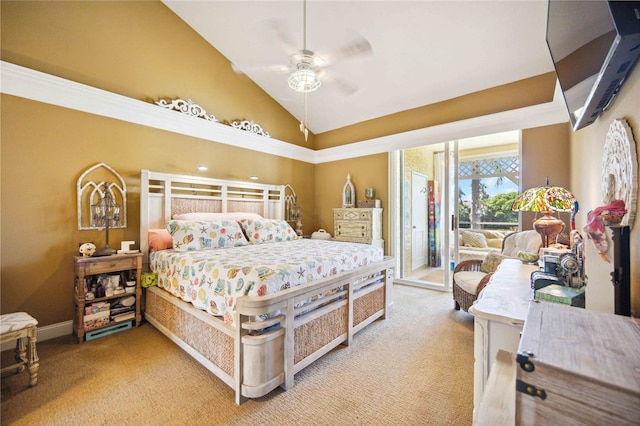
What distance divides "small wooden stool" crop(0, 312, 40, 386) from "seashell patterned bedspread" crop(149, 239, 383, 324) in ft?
3.04

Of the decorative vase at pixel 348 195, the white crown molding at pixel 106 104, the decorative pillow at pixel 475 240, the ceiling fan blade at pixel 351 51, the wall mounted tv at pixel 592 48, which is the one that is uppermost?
the ceiling fan blade at pixel 351 51

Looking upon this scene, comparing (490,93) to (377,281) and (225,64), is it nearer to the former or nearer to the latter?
(377,281)

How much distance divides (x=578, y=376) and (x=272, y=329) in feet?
5.36

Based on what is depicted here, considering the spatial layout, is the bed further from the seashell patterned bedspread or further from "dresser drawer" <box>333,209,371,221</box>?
"dresser drawer" <box>333,209,371,221</box>

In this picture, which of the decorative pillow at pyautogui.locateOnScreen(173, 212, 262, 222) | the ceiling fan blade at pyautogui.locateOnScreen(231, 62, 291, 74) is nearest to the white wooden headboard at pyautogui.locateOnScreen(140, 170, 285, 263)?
the decorative pillow at pyautogui.locateOnScreen(173, 212, 262, 222)

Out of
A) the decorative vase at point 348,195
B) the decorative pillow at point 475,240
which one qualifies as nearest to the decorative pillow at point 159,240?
the decorative vase at point 348,195

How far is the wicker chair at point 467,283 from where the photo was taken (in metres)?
2.82

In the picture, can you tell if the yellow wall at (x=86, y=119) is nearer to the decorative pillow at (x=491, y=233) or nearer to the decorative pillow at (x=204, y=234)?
the decorative pillow at (x=204, y=234)

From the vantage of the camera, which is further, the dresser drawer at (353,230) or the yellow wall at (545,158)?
the dresser drawer at (353,230)

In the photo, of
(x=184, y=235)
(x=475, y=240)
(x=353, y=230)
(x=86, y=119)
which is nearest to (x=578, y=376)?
(x=184, y=235)

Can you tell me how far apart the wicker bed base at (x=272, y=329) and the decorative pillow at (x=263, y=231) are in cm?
123

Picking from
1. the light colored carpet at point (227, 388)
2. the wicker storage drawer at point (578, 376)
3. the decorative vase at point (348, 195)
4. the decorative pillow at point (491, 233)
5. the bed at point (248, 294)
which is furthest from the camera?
the decorative vase at point (348, 195)

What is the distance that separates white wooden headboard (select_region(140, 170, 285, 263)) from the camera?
315cm

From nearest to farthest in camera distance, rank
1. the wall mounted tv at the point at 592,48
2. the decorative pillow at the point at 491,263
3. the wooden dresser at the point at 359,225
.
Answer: the wall mounted tv at the point at 592,48 < the decorative pillow at the point at 491,263 < the wooden dresser at the point at 359,225
